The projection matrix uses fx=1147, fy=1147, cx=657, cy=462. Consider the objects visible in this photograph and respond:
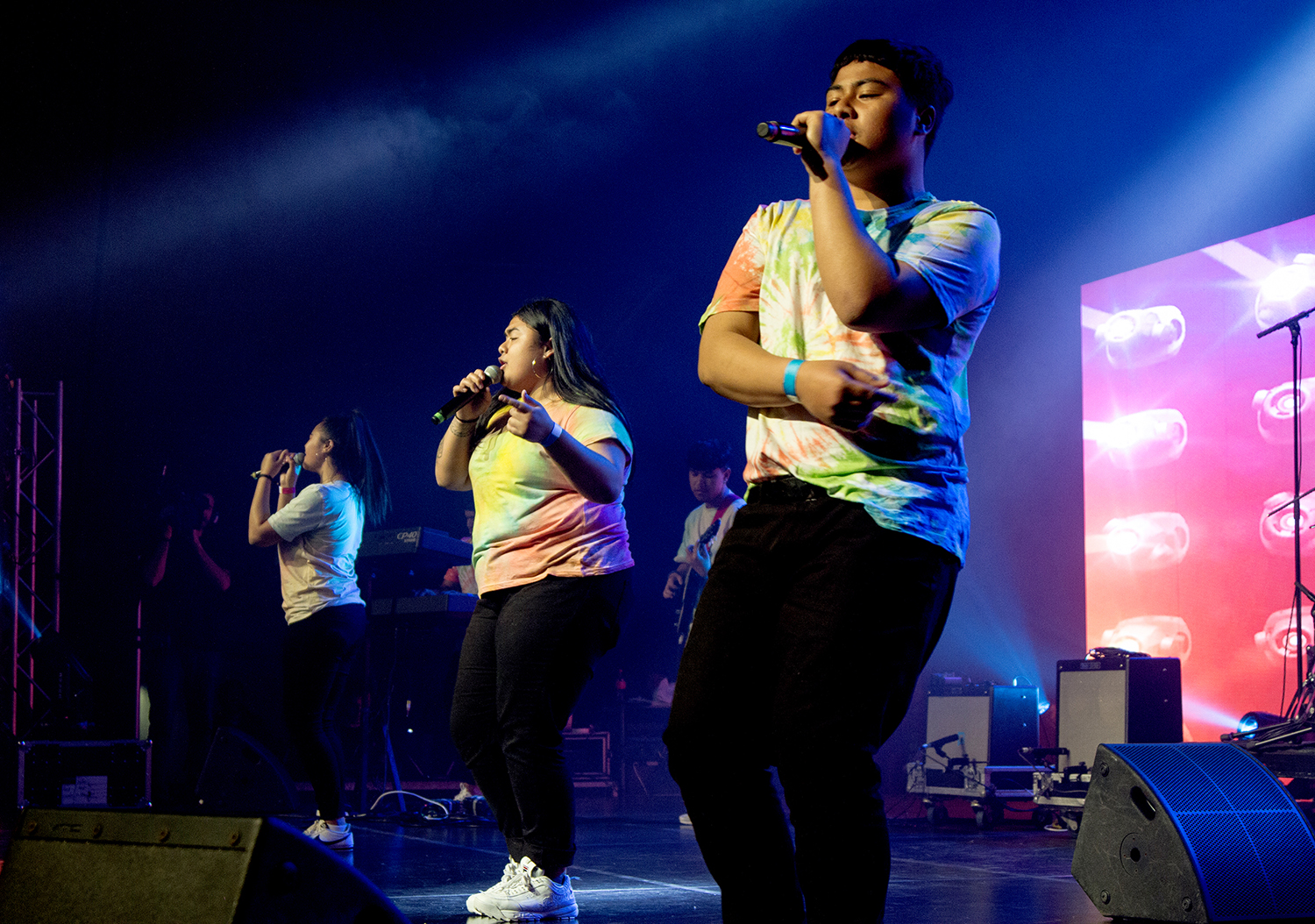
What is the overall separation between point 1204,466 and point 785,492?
6.58 meters

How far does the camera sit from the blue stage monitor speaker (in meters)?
2.90

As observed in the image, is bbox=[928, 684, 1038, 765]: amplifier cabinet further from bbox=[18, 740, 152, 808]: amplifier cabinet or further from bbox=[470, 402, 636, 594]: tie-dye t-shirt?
bbox=[18, 740, 152, 808]: amplifier cabinet

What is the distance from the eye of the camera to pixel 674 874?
408cm

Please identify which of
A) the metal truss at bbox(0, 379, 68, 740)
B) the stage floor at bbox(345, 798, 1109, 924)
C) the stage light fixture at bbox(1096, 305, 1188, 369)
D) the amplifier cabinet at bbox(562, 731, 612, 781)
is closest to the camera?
the stage floor at bbox(345, 798, 1109, 924)

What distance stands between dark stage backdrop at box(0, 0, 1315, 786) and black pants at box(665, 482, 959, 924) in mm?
6146

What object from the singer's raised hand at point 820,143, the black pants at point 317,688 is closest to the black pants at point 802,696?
the singer's raised hand at point 820,143

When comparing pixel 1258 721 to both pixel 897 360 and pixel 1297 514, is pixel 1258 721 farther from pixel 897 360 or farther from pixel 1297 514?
pixel 897 360

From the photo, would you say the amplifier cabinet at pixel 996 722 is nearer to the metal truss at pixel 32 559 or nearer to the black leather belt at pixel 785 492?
the metal truss at pixel 32 559

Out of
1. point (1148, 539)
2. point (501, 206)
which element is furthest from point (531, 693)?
point (501, 206)

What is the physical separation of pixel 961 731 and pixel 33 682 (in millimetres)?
5781

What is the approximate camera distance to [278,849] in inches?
55.8

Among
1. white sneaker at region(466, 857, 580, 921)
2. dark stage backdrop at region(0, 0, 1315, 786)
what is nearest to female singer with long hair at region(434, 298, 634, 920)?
white sneaker at region(466, 857, 580, 921)

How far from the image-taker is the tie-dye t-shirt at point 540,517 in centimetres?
297

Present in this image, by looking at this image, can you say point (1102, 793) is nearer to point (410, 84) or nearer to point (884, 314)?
point (884, 314)
